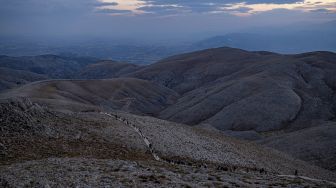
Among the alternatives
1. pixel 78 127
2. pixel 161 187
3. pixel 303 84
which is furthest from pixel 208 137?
pixel 303 84

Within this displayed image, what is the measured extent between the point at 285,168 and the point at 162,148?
14.2 m

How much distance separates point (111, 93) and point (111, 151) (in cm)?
8837

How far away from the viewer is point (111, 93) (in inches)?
4542

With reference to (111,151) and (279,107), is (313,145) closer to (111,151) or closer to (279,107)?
(279,107)

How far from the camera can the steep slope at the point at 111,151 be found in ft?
71.9

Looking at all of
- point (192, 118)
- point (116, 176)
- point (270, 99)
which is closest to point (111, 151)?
point (116, 176)

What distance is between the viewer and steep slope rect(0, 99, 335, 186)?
21906 mm

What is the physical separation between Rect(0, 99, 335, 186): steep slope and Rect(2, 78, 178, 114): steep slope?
49611 mm

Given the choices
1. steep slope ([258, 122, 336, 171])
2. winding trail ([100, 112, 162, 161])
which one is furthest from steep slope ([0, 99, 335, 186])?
steep slope ([258, 122, 336, 171])

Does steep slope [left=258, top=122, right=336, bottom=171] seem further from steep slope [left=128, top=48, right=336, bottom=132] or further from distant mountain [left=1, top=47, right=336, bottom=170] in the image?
steep slope [left=128, top=48, right=336, bottom=132]

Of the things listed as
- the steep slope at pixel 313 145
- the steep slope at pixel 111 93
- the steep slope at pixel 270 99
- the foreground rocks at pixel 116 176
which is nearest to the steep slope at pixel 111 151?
the foreground rocks at pixel 116 176

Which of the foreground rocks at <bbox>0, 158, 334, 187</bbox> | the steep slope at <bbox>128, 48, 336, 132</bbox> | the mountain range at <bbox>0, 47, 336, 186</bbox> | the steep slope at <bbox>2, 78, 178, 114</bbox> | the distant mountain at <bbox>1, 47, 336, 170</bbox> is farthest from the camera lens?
the steep slope at <bbox>2, 78, 178, 114</bbox>

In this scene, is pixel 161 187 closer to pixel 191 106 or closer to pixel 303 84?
pixel 191 106

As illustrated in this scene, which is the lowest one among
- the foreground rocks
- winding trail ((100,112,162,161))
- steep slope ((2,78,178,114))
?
steep slope ((2,78,178,114))
